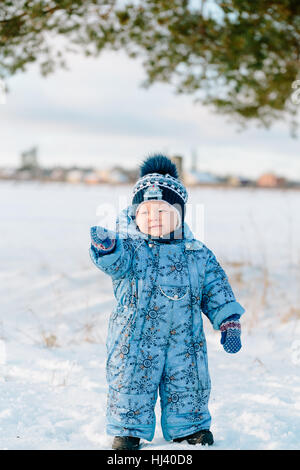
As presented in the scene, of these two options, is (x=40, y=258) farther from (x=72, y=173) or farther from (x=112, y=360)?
(x=72, y=173)

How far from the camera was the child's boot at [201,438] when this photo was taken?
2352 millimetres

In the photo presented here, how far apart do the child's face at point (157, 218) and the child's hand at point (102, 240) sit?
260mm

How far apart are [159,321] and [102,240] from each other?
1.54 ft

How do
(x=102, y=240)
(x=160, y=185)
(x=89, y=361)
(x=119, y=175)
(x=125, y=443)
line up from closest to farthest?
(x=102, y=240) < (x=125, y=443) < (x=160, y=185) < (x=89, y=361) < (x=119, y=175)

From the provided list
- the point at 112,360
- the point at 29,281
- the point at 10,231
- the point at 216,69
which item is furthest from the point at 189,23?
the point at 10,231

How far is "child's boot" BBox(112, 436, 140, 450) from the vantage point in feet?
7.52

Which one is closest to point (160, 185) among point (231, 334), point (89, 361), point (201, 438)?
point (231, 334)

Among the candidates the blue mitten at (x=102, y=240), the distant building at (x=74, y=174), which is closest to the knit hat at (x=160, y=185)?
the blue mitten at (x=102, y=240)

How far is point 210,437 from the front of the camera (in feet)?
7.79

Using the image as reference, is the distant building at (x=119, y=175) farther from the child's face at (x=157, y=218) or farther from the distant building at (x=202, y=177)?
the child's face at (x=157, y=218)

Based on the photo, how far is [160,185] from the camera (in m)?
2.46

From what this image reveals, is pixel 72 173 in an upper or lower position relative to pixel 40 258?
upper

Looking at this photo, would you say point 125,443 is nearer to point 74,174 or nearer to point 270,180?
point 270,180

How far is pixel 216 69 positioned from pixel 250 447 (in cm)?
501
